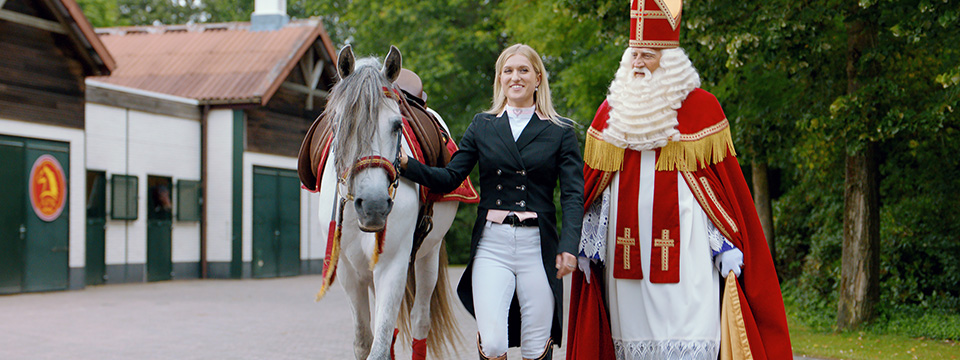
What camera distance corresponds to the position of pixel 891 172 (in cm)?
1220

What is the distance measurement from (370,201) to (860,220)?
7.52 metres

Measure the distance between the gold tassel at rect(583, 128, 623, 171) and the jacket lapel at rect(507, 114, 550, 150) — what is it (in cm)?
23

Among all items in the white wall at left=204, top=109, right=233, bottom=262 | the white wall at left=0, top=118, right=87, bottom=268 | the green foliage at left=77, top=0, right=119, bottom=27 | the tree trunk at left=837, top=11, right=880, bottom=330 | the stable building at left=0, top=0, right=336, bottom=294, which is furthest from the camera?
the green foliage at left=77, top=0, right=119, bottom=27

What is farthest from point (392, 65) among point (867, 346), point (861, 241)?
point (861, 241)

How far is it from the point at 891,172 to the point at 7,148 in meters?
13.2

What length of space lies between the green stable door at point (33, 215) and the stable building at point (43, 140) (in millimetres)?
16

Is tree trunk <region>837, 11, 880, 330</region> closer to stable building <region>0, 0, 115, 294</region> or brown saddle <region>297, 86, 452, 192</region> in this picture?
brown saddle <region>297, 86, 452, 192</region>

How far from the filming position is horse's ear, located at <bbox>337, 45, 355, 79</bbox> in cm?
470

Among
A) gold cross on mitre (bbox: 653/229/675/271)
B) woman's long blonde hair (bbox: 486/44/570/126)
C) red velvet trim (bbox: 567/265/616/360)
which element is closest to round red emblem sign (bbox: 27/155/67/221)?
woman's long blonde hair (bbox: 486/44/570/126)

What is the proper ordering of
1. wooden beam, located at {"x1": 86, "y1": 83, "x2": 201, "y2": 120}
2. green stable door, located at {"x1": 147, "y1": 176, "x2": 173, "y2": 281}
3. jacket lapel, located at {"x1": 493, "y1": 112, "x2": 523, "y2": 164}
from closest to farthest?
jacket lapel, located at {"x1": 493, "y1": 112, "x2": 523, "y2": 164} → wooden beam, located at {"x1": 86, "y1": 83, "x2": 201, "y2": 120} → green stable door, located at {"x1": 147, "y1": 176, "x2": 173, "y2": 281}

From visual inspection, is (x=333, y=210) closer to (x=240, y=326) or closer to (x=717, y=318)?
(x=717, y=318)

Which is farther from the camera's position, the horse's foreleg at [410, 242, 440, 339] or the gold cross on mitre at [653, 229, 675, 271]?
the horse's foreleg at [410, 242, 440, 339]

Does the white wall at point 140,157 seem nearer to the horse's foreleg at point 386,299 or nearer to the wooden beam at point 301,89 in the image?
the wooden beam at point 301,89

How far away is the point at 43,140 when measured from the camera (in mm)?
16281
